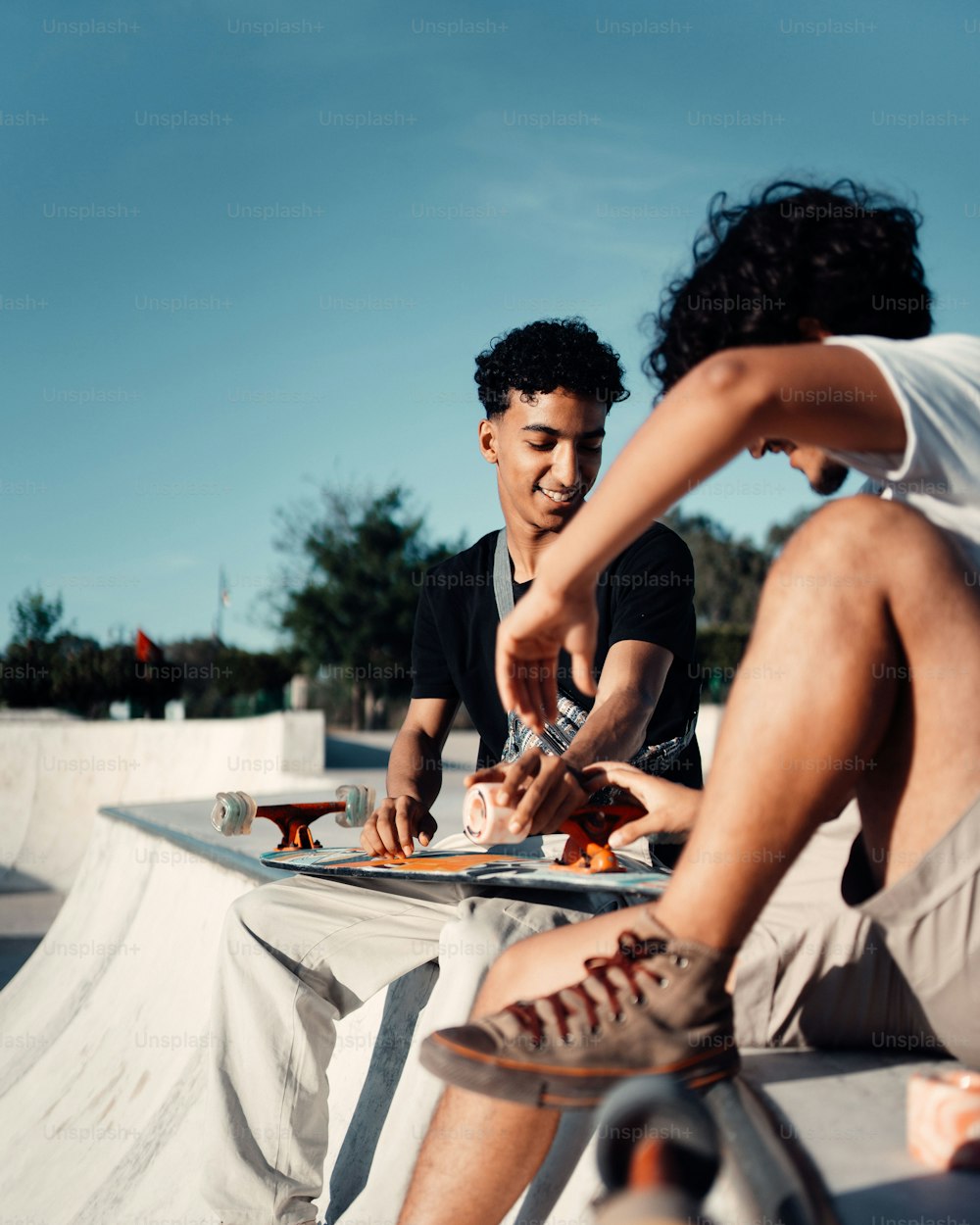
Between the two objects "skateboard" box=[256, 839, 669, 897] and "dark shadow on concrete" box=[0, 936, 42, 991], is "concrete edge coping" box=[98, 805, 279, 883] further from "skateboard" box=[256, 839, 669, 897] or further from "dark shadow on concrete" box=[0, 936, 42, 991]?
"dark shadow on concrete" box=[0, 936, 42, 991]

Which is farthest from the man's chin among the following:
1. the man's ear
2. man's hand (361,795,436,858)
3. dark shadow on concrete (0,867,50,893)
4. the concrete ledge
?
dark shadow on concrete (0,867,50,893)

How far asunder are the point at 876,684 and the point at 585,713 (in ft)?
5.27

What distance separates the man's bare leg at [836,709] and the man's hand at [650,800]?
0.66 meters

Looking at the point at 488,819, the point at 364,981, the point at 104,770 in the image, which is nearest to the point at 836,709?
the point at 488,819

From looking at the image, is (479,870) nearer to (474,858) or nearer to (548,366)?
(474,858)

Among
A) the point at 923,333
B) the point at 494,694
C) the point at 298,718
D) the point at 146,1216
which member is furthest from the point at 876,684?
the point at 298,718

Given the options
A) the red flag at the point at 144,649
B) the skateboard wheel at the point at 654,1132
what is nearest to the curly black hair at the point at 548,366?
the skateboard wheel at the point at 654,1132

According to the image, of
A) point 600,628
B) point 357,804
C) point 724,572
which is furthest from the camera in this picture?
point 724,572

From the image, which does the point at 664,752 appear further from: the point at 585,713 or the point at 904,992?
the point at 904,992

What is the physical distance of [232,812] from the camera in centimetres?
298

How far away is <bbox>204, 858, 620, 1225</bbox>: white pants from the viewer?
2279 millimetres

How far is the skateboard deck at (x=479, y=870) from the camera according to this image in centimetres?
215

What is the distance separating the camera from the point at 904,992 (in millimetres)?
1786

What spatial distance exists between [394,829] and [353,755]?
19.2 metres
